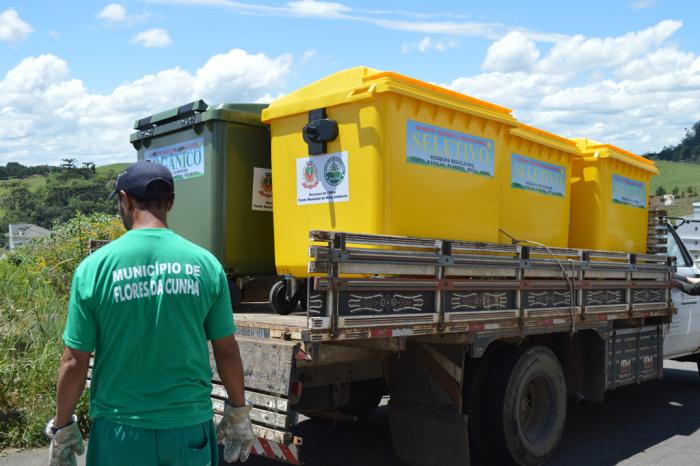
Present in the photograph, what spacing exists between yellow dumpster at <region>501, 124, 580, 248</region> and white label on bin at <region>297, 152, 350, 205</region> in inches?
65.0

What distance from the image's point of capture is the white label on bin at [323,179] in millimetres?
4879

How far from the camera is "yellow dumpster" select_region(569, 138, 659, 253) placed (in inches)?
273

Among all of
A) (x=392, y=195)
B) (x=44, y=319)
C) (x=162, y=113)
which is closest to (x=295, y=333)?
(x=392, y=195)

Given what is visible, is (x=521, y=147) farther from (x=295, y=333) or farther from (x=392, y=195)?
(x=295, y=333)

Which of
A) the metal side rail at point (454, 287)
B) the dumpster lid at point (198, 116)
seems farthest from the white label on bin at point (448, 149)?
the dumpster lid at point (198, 116)

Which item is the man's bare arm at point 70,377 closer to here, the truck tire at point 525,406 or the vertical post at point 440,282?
the vertical post at point 440,282

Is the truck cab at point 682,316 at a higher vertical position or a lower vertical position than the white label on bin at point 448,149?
lower

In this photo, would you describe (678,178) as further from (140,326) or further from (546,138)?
(140,326)

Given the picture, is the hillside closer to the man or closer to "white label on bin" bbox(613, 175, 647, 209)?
"white label on bin" bbox(613, 175, 647, 209)

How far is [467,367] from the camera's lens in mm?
5285

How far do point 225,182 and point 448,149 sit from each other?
1753mm

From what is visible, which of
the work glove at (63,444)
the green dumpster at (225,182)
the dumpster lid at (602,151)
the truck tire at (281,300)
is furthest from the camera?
the dumpster lid at (602,151)

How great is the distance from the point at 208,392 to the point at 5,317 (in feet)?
16.8

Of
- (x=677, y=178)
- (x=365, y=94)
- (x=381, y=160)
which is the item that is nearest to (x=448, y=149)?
(x=381, y=160)
